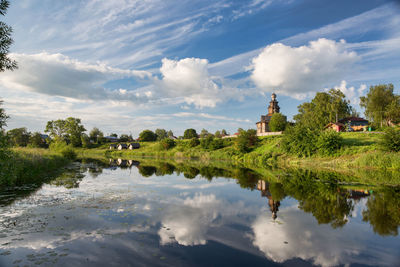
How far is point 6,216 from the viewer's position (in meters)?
10.6

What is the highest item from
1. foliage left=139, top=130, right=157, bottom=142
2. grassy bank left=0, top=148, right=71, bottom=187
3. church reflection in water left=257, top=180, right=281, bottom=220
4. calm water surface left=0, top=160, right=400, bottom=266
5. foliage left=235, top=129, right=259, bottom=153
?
foliage left=139, top=130, right=157, bottom=142

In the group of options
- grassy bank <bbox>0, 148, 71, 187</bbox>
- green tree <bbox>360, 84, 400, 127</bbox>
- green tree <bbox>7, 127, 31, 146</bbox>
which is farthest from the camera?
green tree <bbox>7, 127, 31, 146</bbox>

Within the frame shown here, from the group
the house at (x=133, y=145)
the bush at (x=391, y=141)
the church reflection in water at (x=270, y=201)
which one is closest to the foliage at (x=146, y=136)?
the house at (x=133, y=145)

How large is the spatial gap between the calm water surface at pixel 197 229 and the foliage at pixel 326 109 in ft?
174

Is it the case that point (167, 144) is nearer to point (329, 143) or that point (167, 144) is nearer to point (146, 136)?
point (146, 136)

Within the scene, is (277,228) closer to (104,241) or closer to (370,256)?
(370,256)

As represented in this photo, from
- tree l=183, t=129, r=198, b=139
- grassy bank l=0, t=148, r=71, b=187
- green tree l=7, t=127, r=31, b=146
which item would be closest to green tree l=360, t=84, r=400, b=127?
grassy bank l=0, t=148, r=71, b=187

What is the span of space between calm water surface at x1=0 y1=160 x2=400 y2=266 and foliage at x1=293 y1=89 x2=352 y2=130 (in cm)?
5301

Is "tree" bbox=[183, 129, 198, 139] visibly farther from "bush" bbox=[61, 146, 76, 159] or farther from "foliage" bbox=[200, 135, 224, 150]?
"bush" bbox=[61, 146, 76, 159]

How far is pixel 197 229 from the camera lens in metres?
9.89

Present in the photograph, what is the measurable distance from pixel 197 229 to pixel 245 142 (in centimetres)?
5167

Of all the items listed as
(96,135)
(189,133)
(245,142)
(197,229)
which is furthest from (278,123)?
(96,135)

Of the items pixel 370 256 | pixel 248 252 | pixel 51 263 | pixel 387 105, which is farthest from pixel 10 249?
pixel 387 105

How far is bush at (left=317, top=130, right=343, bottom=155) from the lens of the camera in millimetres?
40213
